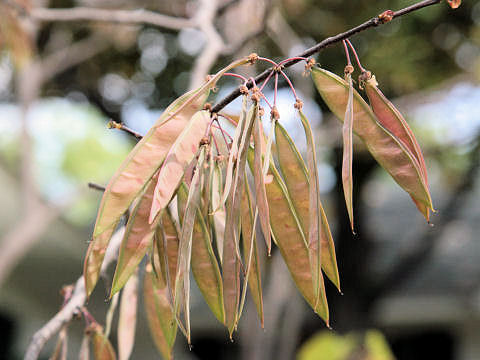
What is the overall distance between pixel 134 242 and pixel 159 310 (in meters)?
0.25

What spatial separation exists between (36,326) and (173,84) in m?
3.82

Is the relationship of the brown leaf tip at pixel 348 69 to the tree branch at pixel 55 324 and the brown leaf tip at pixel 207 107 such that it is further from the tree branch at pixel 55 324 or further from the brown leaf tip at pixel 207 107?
the tree branch at pixel 55 324

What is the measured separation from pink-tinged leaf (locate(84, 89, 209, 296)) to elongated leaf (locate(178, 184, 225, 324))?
9 cm

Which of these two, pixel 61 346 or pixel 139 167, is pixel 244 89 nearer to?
pixel 139 167

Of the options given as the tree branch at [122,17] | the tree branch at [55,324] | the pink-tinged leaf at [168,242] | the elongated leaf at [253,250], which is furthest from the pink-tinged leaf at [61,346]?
the tree branch at [122,17]

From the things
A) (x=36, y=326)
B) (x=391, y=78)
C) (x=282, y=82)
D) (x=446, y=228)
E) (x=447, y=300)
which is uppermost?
(x=282, y=82)

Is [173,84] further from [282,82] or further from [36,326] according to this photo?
[36,326]

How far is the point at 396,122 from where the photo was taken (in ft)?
1.95

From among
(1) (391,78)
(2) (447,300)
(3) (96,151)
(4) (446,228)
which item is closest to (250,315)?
(4) (446,228)

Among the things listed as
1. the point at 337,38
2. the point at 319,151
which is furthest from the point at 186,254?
the point at 319,151

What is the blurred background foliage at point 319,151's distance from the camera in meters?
3.59

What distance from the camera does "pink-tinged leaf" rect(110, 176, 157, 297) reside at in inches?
23.0

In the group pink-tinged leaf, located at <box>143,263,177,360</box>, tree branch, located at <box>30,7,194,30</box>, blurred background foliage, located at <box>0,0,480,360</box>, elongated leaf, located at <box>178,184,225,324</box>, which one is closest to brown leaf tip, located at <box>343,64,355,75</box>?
elongated leaf, located at <box>178,184,225,324</box>

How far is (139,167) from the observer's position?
559 millimetres
